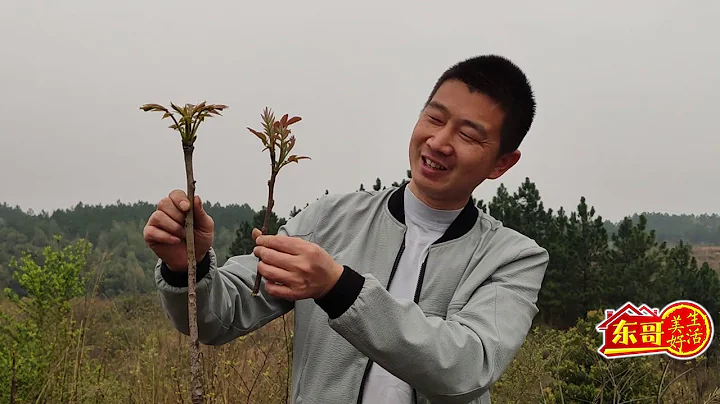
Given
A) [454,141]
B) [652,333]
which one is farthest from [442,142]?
[652,333]

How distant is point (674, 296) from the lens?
53.4ft

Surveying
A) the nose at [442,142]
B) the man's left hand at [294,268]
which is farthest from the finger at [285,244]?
the nose at [442,142]

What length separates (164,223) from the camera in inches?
53.5

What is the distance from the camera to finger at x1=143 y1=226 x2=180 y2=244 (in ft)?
4.46

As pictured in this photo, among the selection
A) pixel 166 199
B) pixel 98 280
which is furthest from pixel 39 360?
pixel 166 199

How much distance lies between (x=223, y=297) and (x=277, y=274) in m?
0.51

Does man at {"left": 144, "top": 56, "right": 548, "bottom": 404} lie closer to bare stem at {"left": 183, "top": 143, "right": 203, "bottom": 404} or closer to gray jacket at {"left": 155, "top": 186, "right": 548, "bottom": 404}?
gray jacket at {"left": 155, "top": 186, "right": 548, "bottom": 404}

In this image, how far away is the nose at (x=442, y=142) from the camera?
179cm

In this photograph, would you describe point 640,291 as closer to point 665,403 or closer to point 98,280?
point 665,403

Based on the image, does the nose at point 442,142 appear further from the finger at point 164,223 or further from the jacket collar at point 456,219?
the finger at point 164,223

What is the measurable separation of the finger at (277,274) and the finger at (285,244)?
0.12 feet

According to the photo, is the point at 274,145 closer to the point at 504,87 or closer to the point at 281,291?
the point at 281,291

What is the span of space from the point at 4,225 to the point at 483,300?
6577cm

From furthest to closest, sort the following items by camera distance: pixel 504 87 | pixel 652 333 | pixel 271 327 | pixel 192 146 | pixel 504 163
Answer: pixel 271 327 < pixel 652 333 < pixel 504 163 < pixel 504 87 < pixel 192 146
